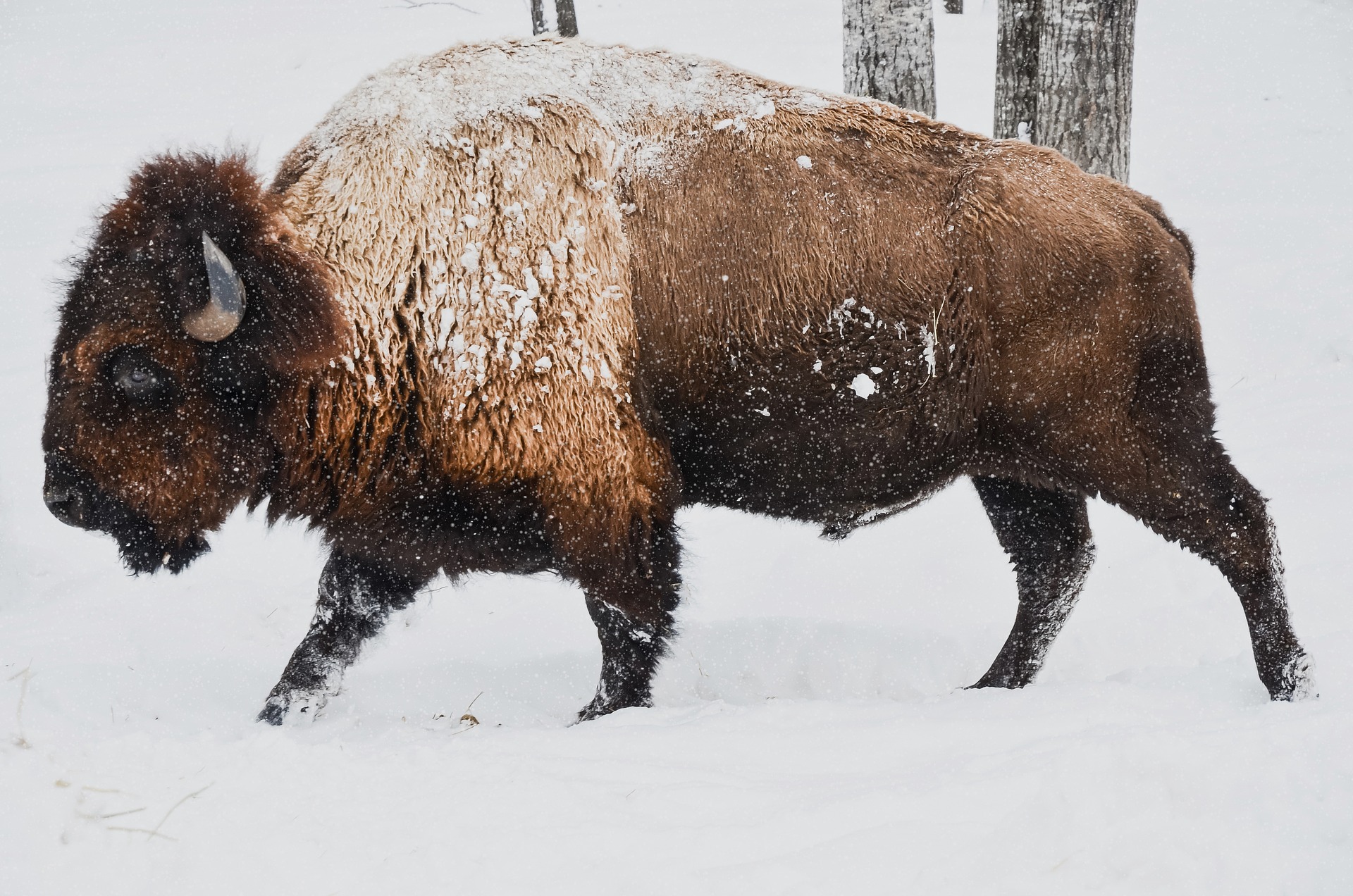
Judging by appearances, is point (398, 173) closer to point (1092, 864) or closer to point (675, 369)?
point (675, 369)

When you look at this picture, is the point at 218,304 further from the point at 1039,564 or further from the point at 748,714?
the point at 1039,564

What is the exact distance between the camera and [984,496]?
420 centimetres

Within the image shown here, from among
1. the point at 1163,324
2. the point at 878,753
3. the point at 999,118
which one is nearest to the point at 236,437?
the point at 878,753

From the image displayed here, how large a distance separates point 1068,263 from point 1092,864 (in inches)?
75.4

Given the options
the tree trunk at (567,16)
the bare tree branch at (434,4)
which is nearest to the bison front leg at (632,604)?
the tree trunk at (567,16)

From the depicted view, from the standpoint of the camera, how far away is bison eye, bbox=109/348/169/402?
3.19m

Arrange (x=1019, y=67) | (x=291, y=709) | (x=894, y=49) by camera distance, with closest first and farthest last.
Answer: (x=291, y=709) → (x=1019, y=67) → (x=894, y=49)

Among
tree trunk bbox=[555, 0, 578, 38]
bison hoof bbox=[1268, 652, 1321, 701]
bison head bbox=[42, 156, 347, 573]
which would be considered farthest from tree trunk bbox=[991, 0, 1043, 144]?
tree trunk bbox=[555, 0, 578, 38]

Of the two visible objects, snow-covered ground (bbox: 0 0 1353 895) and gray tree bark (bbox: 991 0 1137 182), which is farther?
gray tree bark (bbox: 991 0 1137 182)

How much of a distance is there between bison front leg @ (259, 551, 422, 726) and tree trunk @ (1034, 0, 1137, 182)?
3.61m

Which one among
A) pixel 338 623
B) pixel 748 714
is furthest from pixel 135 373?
pixel 748 714

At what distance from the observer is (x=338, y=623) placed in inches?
150

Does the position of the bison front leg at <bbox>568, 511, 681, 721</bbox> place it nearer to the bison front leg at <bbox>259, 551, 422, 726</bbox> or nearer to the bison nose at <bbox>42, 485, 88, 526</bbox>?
the bison front leg at <bbox>259, 551, 422, 726</bbox>

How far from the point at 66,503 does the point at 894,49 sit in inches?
163
